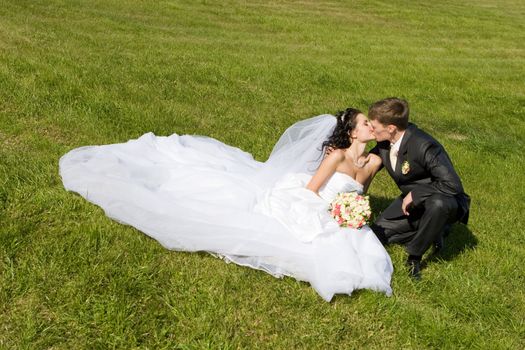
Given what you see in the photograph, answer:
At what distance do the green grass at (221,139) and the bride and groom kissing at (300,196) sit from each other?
0.21 m

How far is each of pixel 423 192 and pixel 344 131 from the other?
124 cm

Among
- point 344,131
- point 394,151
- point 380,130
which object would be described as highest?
point 380,130

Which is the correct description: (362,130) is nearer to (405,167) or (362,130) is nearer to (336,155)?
(336,155)

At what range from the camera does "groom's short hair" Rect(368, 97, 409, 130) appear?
6121 millimetres

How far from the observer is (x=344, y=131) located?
6.50 meters

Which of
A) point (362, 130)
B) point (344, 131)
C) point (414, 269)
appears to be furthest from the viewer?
point (344, 131)

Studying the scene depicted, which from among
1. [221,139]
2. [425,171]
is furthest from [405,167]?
[221,139]

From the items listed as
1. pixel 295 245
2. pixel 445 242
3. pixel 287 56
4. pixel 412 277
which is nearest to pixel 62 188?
pixel 295 245

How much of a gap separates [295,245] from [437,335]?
167cm

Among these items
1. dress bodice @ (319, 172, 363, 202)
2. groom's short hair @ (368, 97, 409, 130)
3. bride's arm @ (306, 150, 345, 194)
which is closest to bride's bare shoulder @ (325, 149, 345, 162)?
bride's arm @ (306, 150, 345, 194)

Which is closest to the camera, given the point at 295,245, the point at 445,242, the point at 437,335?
the point at 437,335

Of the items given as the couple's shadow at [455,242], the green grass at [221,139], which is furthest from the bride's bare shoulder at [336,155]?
the couple's shadow at [455,242]

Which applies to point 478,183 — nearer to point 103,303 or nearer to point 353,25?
point 103,303

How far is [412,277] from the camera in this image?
19.2 ft
